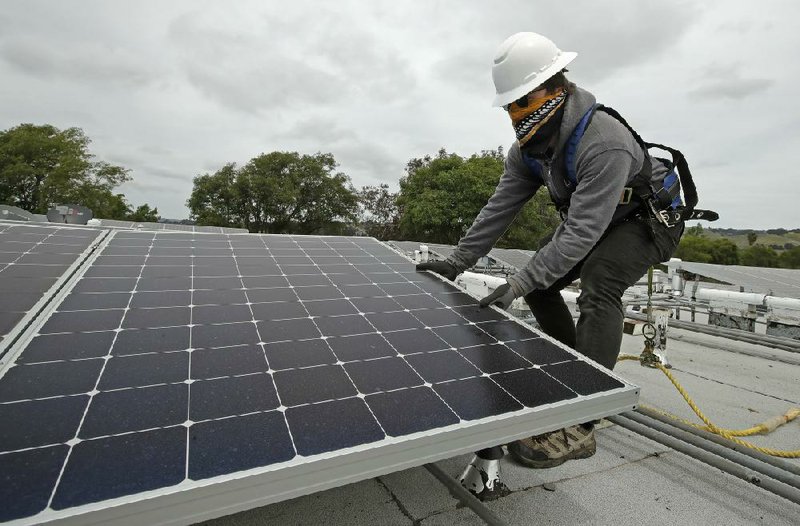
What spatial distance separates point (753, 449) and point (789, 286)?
451 inches

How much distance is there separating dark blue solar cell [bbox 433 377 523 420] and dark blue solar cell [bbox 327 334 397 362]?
1.25 ft

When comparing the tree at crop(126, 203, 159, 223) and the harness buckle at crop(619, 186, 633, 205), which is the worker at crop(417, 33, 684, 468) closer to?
the harness buckle at crop(619, 186, 633, 205)

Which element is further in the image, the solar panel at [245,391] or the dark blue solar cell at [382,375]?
the dark blue solar cell at [382,375]

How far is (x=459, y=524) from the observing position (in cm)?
225

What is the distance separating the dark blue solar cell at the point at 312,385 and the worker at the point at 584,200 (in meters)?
1.30

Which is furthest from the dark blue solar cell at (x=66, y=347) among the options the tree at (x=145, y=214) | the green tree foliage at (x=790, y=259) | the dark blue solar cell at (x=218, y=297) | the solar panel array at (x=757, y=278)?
the green tree foliage at (x=790, y=259)

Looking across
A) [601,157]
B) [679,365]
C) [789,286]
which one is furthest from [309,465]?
[789,286]

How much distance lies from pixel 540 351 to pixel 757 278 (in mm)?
13281

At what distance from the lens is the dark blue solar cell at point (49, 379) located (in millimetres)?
1611

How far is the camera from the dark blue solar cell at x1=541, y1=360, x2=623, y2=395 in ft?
6.67

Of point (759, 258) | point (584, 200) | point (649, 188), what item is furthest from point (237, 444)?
point (759, 258)

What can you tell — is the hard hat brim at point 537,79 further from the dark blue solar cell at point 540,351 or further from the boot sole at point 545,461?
the boot sole at point 545,461

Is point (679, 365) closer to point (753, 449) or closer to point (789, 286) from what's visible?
point (753, 449)

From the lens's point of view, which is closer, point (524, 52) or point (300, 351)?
point (300, 351)
